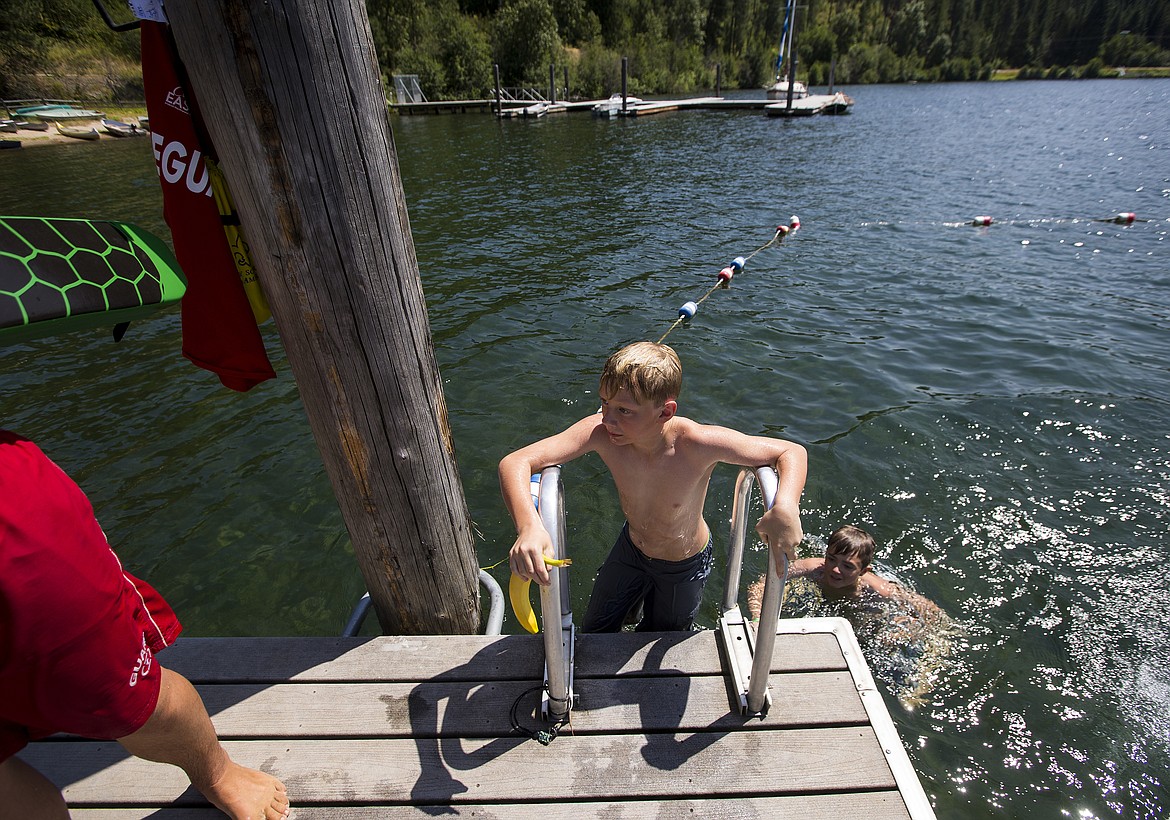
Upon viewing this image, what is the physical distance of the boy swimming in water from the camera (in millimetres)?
4121

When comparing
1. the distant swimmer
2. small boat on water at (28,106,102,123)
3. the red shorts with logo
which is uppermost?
small boat on water at (28,106,102,123)

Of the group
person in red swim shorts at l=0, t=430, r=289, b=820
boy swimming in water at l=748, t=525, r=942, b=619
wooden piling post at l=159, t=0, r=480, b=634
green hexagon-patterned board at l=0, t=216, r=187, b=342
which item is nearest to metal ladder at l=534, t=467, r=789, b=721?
wooden piling post at l=159, t=0, r=480, b=634

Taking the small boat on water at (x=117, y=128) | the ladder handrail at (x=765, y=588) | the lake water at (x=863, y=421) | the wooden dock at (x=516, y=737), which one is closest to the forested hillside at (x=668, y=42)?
the small boat on water at (x=117, y=128)

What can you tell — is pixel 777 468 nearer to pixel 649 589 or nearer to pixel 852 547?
pixel 649 589

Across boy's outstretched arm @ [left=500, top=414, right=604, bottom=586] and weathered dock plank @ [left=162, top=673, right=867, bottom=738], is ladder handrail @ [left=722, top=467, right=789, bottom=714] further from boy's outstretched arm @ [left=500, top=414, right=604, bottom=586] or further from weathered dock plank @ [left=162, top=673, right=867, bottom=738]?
boy's outstretched arm @ [left=500, top=414, right=604, bottom=586]

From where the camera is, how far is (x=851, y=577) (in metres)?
4.16

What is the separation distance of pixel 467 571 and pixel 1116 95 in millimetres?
62408

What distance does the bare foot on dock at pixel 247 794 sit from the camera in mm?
2082

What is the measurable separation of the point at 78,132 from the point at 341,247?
35.6 metres

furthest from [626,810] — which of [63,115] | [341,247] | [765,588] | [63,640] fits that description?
[63,115]

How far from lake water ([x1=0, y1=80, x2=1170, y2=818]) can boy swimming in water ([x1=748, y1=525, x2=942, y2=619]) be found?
0.78ft

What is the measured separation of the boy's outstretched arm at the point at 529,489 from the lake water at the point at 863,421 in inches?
85.3

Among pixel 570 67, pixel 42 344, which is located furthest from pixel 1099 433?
pixel 570 67

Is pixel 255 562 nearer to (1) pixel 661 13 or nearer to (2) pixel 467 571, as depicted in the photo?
(2) pixel 467 571
